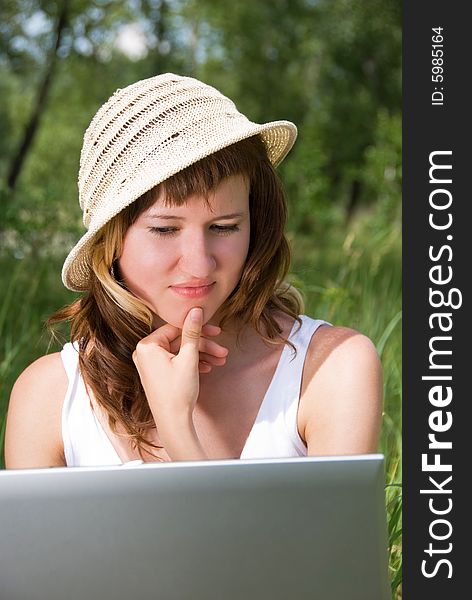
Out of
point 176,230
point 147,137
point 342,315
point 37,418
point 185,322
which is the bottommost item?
point 37,418

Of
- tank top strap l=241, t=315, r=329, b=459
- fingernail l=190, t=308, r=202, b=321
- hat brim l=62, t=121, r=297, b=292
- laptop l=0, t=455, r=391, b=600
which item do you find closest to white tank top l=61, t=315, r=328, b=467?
tank top strap l=241, t=315, r=329, b=459

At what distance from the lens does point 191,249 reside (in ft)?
5.20

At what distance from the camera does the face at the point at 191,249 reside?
5.26ft

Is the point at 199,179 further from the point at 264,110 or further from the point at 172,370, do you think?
the point at 264,110

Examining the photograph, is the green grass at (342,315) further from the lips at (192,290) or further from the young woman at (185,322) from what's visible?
the lips at (192,290)

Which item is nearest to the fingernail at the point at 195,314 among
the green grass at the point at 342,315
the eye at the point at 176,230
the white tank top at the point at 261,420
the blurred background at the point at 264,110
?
the eye at the point at 176,230

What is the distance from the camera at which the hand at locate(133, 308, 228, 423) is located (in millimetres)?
1611

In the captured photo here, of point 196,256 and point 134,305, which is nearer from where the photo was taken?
point 196,256

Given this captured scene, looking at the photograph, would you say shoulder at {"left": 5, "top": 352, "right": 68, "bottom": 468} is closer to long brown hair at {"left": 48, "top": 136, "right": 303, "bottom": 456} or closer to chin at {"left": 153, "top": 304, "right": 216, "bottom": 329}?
long brown hair at {"left": 48, "top": 136, "right": 303, "bottom": 456}

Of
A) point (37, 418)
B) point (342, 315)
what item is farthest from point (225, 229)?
point (342, 315)

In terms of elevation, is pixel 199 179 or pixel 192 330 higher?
pixel 199 179

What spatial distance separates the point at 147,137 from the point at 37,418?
0.53 metres

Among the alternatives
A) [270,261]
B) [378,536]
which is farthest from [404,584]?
[270,261]

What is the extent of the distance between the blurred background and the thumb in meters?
0.96
